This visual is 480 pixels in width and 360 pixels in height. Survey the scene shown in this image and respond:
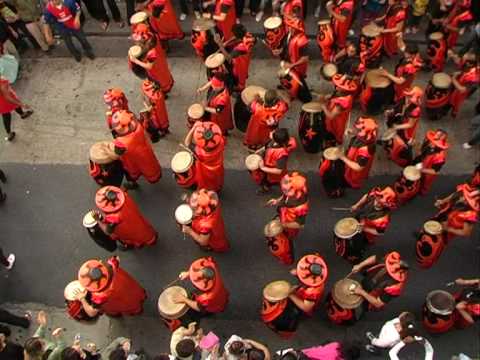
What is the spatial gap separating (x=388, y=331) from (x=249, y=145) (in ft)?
11.8

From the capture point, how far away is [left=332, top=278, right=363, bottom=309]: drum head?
609cm

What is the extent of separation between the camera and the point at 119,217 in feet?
21.0

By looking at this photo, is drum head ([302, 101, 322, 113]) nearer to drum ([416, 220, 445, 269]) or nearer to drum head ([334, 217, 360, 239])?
drum head ([334, 217, 360, 239])

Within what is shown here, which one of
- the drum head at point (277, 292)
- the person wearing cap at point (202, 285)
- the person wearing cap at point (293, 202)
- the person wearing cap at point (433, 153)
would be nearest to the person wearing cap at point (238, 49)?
the person wearing cap at point (293, 202)

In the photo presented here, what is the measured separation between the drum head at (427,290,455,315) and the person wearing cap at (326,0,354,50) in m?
4.60

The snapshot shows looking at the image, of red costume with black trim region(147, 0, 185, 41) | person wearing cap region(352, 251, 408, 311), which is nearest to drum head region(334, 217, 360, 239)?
person wearing cap region(352, 251, 408, 311)

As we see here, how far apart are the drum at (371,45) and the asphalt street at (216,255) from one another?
1906mm

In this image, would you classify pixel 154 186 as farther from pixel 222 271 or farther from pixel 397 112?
pixel 397 112

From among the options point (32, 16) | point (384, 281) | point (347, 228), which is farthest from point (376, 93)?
point (32, 16)

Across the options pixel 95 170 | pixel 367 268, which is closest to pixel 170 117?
pixel 95 170

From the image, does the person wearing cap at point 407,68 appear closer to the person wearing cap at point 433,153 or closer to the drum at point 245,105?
the person wearing cap at point 433,153

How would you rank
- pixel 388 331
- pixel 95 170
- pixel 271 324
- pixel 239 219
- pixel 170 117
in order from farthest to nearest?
pixel 170 117 → pixel 239 219 → pixel 95 170 → pixel 271 324 → pixel 388 331

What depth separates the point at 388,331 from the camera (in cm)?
584

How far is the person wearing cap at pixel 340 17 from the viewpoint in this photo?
8336 millimetres
